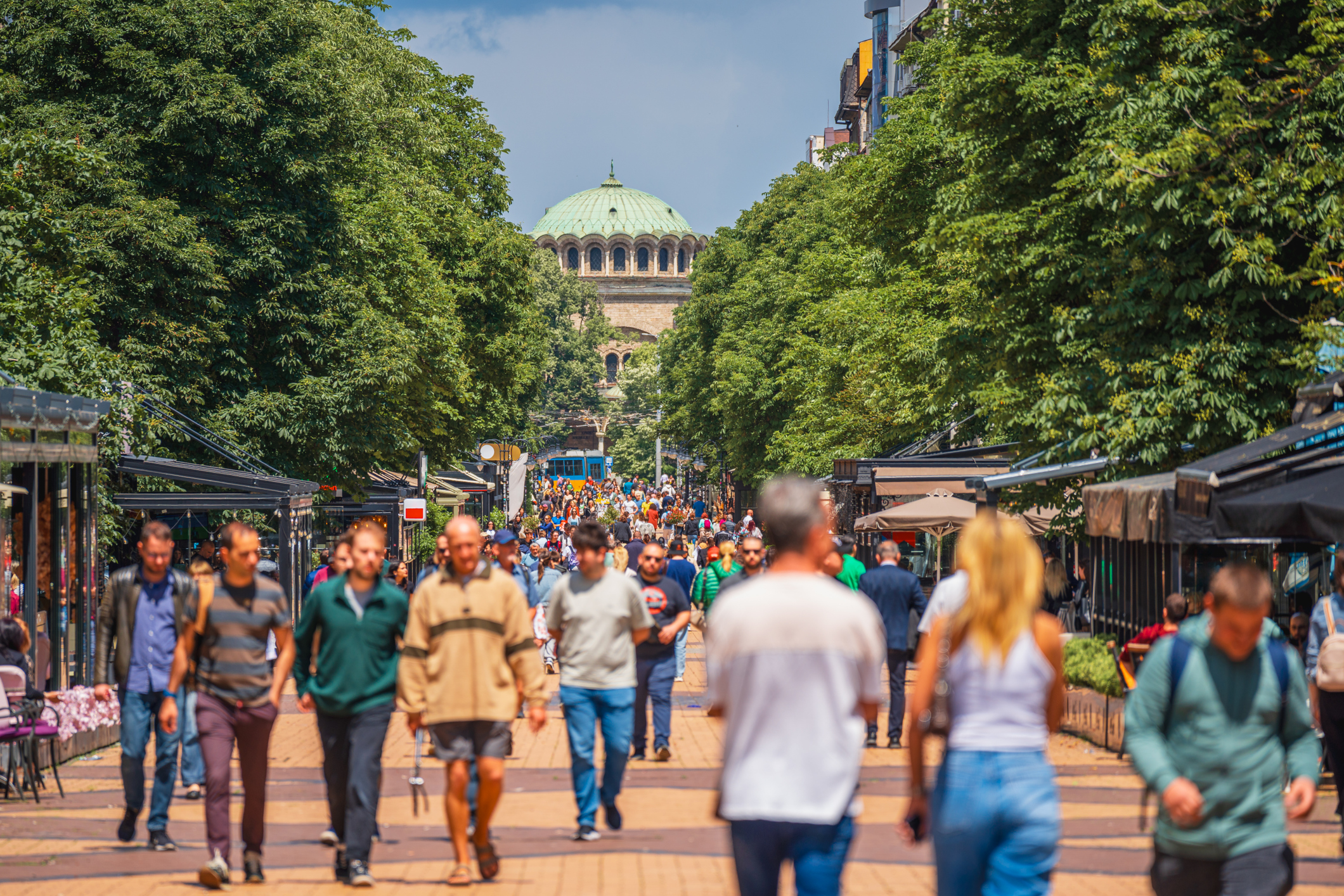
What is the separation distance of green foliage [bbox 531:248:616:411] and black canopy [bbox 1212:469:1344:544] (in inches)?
3537

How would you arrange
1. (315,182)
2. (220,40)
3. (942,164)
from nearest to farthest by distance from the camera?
(220,40), (315,182), (942,164)

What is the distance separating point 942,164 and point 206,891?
2343 cm

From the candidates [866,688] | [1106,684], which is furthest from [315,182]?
[866,688]

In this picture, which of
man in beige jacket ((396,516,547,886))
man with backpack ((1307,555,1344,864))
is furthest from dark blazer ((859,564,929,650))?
man in beige jacket ((396,516,547,886))

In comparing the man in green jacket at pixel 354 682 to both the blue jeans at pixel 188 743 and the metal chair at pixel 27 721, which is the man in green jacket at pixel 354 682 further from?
the metal chair at pixel 27 721

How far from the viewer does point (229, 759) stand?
720 cm

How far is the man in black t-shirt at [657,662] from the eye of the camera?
1134cm

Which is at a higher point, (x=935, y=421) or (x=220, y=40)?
(x=220, y=40)

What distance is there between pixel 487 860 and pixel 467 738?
606 millimetres

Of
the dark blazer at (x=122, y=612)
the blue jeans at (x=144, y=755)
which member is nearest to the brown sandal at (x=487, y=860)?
the blue jeans at (x=144, y=755)

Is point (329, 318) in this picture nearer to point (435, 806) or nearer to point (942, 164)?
point (942, 164)

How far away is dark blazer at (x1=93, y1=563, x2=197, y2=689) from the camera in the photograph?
8461 millimetres

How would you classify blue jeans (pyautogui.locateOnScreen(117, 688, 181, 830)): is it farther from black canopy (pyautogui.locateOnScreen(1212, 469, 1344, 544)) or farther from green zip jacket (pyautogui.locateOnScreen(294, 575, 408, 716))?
black canopy (pyautogui.locateOnScreen(1212, 469, 1344, 544))

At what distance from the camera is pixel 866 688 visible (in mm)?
4289
